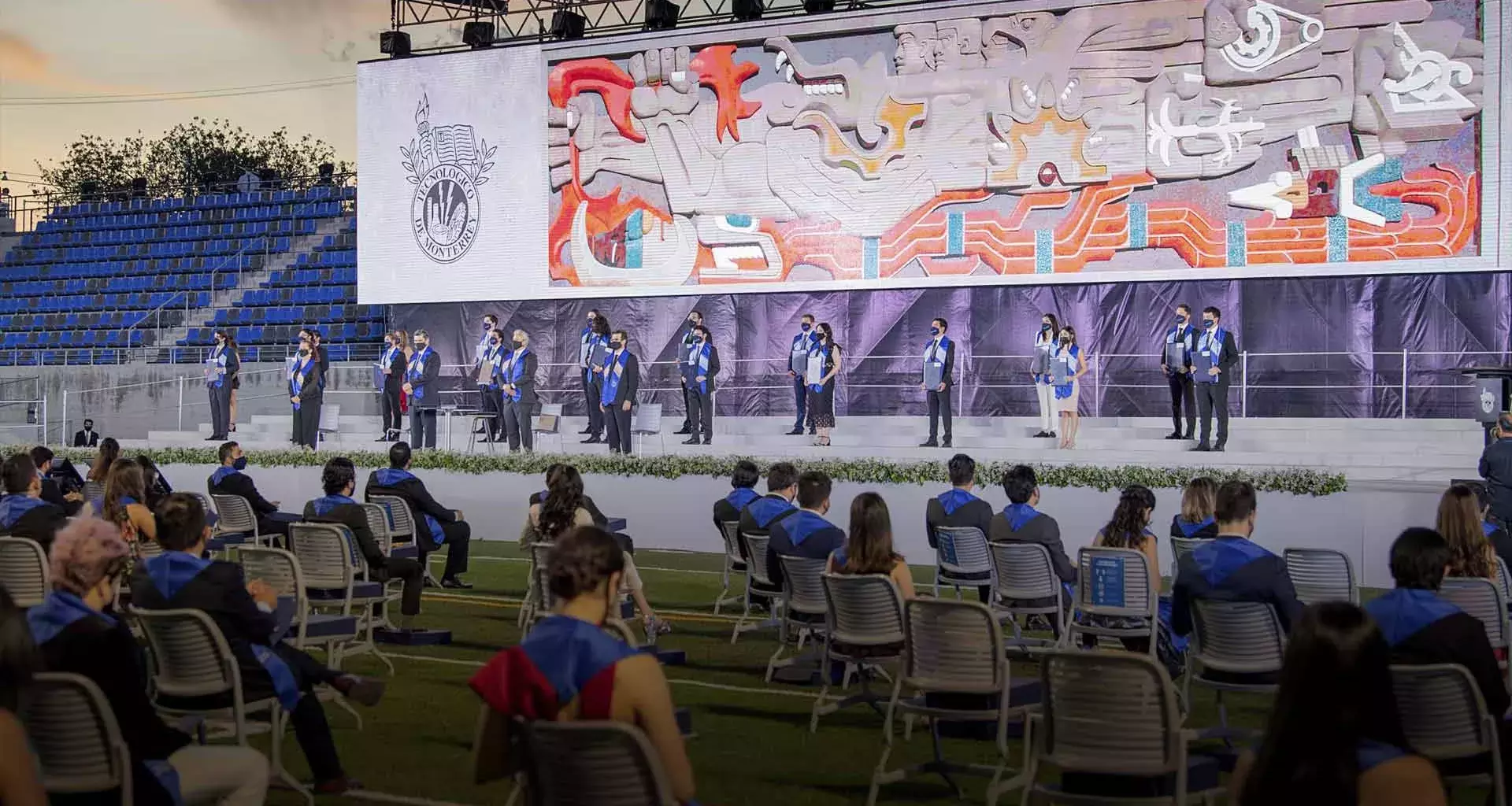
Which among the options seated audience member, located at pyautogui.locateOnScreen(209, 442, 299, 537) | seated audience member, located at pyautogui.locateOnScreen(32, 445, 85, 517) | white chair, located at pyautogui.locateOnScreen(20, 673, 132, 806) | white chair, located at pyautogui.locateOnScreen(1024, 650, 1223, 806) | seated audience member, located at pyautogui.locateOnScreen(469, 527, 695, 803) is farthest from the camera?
seated audience member, located at pyautogui.locateOnScreen(209, 442, 299, 537)

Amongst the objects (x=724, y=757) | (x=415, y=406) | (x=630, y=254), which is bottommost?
(x=724, y=757)

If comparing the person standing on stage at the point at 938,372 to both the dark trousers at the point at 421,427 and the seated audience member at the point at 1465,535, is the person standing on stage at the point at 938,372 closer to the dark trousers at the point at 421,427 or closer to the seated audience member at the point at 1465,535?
the dark trousers at the point at 421,427

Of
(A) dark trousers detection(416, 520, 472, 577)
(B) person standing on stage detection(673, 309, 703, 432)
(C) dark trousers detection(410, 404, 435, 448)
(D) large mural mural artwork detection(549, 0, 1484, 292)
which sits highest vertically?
(D) large mural mural artwork detection(549, 0, 1484, 292)

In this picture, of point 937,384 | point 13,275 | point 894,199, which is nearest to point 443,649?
point 937,384

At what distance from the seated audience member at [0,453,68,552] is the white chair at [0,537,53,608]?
1.48 ft

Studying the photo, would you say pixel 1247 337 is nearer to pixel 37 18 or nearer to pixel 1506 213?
pixel 1506 213

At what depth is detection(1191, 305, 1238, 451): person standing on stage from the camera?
17156 mm

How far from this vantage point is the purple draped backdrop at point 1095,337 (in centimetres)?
1930

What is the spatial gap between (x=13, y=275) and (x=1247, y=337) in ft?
85.8

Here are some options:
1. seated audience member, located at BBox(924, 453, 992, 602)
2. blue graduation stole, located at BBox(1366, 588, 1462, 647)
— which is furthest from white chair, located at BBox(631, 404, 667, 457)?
blue graduation stole, located at BBox(1366, 588, 1462, 647)

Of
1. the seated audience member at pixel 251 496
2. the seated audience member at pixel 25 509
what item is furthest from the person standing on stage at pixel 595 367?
the seated audience member at pixel 25 509

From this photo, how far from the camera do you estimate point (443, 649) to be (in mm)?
8727

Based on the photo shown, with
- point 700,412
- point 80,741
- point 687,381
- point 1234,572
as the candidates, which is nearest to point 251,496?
point 80,741

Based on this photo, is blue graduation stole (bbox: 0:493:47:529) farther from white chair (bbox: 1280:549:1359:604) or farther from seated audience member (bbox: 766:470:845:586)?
white chair (bbox: 1280:549:1359:604)
